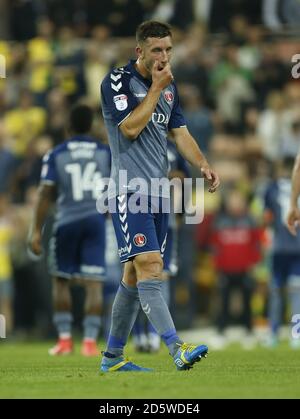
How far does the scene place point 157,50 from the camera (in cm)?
896

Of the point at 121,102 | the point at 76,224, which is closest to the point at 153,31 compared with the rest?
the point at 121,102

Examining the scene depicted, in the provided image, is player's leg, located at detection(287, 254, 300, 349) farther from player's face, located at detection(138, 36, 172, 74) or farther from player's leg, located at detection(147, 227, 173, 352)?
player's face, located at detection(138, 36, 172, 74)

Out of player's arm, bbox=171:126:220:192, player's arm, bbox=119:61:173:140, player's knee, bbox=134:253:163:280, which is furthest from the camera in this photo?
player's arm, bbox=171:126:220:192

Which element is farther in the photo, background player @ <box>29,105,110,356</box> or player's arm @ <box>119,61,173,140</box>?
background player @ <box>29,105,110,356</box>

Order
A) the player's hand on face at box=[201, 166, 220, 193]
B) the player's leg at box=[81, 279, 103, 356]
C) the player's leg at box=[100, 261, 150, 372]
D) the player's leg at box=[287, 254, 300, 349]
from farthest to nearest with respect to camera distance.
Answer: the player's leg at box=[287, 254, 300, 349] < the player's leg at box=[81, 279, 103, 356] < the player's leg at box=[100, 261, 150, 372] < the player's hand on face at box=[201, 166, 220, 193]

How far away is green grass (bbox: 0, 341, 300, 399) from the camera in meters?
7.67

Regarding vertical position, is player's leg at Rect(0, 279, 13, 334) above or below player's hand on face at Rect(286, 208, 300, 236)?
below

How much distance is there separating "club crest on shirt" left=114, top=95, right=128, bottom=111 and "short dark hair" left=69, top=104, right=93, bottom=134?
434cm

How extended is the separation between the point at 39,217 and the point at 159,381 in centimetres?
491

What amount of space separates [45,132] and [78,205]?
771 centimetres

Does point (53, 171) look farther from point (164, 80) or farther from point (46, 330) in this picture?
point (46, 330)

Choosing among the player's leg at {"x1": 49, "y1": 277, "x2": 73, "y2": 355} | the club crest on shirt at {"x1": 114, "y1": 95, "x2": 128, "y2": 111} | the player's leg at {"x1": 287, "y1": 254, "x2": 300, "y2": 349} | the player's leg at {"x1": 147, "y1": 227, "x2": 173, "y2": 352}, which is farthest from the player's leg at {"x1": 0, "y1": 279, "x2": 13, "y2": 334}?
the club crest on shirt at {"x1": 114, "y1": 95, "x2": 128, "y2": 111}
